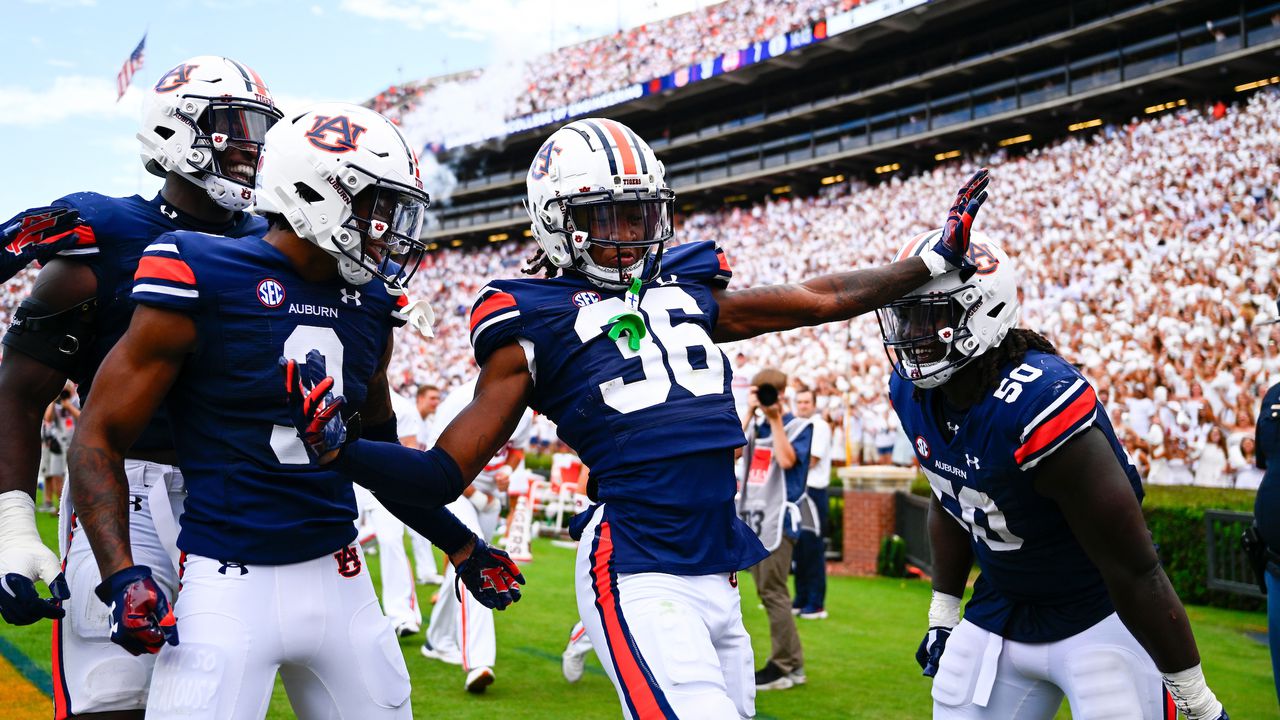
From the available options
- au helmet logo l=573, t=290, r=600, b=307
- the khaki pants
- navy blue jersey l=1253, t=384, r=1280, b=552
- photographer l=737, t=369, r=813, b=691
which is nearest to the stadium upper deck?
photographer l=737, t=369, r=813, b=691

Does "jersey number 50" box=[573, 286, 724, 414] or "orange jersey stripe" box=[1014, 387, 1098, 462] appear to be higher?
"jersey number 50" box=[573, 286, 724, 414]

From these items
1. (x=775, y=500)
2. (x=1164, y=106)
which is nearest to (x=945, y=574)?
(x=775, y=500)

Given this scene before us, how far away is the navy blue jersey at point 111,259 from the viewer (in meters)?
3.18

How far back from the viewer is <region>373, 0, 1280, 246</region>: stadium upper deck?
23.8 m

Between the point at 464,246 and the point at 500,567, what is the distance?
41.2 meters

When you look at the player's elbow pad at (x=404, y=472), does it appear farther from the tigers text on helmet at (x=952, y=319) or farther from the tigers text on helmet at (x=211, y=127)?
the tigers text on helmet at (x=952, y=319)

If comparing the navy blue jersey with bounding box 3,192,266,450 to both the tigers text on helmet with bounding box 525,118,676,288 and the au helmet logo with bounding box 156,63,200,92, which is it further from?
the tigers text on helmet with bounding box 525,118,676,288

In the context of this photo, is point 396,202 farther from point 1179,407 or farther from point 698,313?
point 1179,407

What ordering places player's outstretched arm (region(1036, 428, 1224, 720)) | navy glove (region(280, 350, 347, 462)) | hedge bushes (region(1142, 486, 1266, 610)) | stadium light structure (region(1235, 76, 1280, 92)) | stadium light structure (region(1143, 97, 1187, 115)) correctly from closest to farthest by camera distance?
navy glove (region(280, 350, 347, 462)) → player's outstretched arm (region(1036, 428, 1224, 720)) → hedge bushes (region(1142, 486, 1266, 610)) → stadium light structure (region(1235, 76, 1280, 92)) → stadium light structure (region(1143, 97, 1187, 115))

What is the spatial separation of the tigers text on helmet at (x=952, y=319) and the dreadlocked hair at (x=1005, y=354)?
4 centimetres

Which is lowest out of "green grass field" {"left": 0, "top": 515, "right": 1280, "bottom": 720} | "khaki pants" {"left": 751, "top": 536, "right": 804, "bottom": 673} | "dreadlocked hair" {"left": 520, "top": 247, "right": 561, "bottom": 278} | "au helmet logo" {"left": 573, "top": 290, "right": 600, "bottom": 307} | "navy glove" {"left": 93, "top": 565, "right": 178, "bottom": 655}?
"green grass field" {"left": 0, "top": 515, "right": 1280, "bottom": 720}

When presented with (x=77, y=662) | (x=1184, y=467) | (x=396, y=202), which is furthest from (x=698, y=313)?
(x=1184, y=467)

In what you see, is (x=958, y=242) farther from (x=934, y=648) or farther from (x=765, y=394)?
(x=765, y=394)

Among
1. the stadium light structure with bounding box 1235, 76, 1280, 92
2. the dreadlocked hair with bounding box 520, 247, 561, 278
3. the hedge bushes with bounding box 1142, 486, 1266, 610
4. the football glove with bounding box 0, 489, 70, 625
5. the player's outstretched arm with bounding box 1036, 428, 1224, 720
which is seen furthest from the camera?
the stadium light structure with bounding box 1235, 76, 1280, 92
